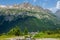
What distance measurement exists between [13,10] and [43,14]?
16141 millimetres

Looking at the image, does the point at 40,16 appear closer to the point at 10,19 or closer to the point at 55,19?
the point at 55,19

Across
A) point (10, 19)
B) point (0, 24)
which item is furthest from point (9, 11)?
point (0, 24)

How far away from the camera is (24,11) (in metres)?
120

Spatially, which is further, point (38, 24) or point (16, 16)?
point (16, 16)

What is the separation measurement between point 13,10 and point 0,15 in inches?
395

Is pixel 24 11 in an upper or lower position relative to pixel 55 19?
upper

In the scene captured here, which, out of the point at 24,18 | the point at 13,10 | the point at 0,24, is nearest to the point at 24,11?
the point at 13,10

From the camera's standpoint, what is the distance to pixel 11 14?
120 meters

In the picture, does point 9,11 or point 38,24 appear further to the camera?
point 9,11

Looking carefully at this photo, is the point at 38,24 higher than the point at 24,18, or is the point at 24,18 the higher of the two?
the point at 24,18

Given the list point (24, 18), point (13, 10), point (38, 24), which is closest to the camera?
point (38, 24)

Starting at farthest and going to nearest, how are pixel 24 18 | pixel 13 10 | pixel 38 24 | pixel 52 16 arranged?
pixel 13 10 → pixel 52 16 → pixel 24 18 → pixel 38 24

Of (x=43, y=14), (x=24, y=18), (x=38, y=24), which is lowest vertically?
(x=38, y=24)

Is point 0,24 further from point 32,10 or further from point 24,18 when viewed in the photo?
point 32,10
